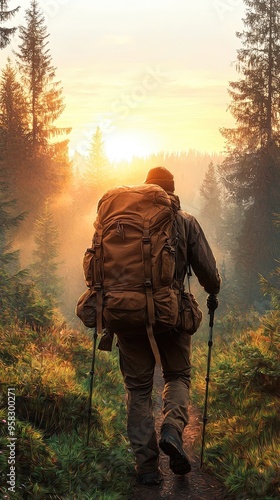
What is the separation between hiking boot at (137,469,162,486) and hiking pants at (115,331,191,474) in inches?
1.5

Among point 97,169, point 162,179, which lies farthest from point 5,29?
point 97,169

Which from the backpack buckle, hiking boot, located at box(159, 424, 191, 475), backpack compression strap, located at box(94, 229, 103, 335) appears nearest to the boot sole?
hiking boot, located at box(159, 424, 191, 475)

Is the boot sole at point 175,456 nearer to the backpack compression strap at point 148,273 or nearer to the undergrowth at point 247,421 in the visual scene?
the undergrowth at point 247,421

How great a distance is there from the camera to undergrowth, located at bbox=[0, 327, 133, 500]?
4461 mm

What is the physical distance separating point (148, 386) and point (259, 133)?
21.0 metres

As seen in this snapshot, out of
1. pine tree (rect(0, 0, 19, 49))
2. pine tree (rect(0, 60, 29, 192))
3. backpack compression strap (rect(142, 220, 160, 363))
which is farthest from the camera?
pine tree (rect(0, 60, 29, 192))

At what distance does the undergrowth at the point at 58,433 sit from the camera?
4461 mm

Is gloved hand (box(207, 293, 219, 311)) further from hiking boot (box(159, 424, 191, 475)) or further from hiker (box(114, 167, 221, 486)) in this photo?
hiking boot (box(159, 424, 191, 475))

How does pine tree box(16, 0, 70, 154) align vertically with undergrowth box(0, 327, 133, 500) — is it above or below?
above

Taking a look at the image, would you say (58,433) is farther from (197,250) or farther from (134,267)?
(197,250)

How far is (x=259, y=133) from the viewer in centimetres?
2441

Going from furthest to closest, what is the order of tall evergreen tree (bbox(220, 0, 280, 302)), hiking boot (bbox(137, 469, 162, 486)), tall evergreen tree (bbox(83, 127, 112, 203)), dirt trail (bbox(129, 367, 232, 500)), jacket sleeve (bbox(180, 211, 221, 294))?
tall evergreen tree (bbox(83, 127, 112, 203)) → tall evergreen tree (bbox(220, 0, 280, 302)) → jacket sleeve (bbox(180, 211, 221, 294)) → hiking boot (bbox(137, 469, 162, 486)) → dirt trail (bbox(129, 367, 232, 500))

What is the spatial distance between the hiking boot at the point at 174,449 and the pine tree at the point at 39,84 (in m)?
26.1

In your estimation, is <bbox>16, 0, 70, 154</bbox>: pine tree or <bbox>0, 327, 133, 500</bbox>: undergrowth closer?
<bbox>0, 327, 133, 500</bbox>: undergrowth
